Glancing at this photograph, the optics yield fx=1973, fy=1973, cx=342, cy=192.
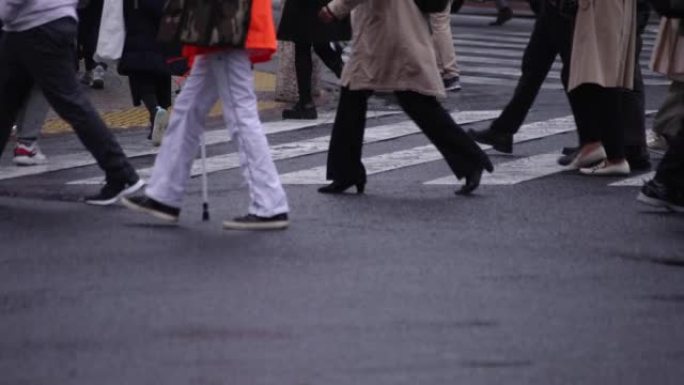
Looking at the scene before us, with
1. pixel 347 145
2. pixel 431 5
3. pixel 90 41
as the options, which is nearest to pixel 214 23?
pixel 347 145

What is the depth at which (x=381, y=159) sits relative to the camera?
1270 cm

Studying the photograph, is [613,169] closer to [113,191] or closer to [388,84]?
[388,84]

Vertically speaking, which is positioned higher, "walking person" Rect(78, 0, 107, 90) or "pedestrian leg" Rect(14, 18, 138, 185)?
"pedestrian leg" Rect(14, 18, 138, 185)

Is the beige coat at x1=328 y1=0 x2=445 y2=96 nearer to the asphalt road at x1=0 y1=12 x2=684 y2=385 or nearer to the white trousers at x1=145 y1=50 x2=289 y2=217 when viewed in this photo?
the asphalt road at x1=0 y1=12 x2=684 y2=385

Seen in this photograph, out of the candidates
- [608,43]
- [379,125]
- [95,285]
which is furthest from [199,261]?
[379,125]

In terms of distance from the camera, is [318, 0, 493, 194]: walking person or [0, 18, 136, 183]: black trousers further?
[318, 0, 493, 194]: walking person

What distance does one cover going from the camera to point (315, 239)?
9211 millimetres

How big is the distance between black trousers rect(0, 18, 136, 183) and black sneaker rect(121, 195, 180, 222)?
0.71 meters

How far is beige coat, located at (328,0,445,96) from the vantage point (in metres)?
10.8

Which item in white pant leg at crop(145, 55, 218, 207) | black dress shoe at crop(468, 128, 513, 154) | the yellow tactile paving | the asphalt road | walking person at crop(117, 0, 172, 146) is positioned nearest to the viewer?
the asphalt road

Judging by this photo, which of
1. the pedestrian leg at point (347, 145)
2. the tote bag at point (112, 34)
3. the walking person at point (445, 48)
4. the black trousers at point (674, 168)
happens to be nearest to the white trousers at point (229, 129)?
the pedestrian leg at point (347, 145)

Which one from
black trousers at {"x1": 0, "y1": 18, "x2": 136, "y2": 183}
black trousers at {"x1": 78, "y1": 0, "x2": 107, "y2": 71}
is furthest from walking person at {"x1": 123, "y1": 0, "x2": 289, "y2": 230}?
black trousers at {"x1": 78, "y1": 0, "x2": 107, "y2": 71}

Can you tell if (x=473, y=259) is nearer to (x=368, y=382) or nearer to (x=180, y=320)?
(x=180, y=320)

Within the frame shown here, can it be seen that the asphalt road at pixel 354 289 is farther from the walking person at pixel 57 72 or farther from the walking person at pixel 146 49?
the walking person at pixel 146 49
